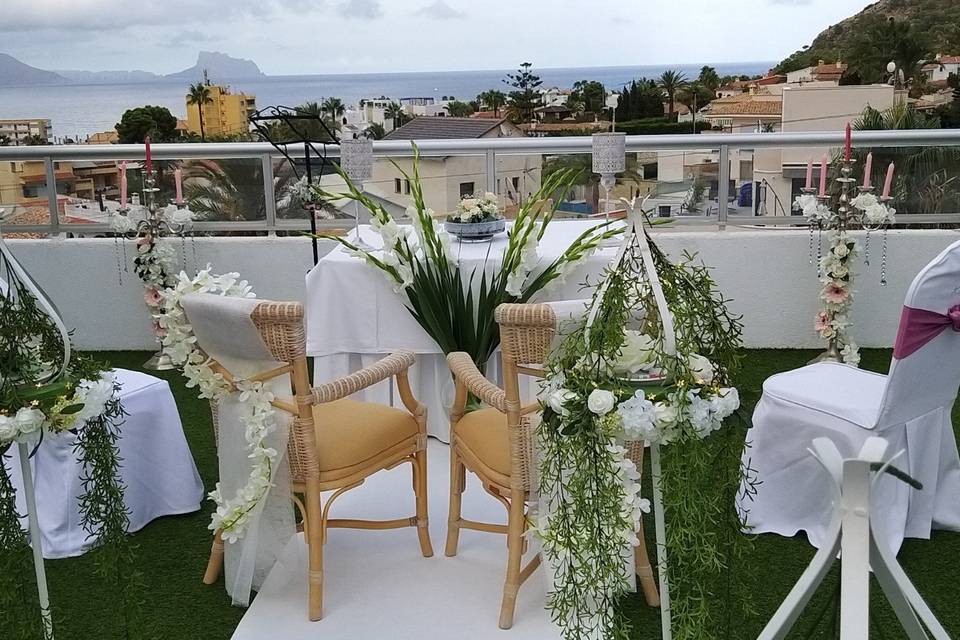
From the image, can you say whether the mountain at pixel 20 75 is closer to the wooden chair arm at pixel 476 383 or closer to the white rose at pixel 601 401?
the wooden chair arm at pixel 476 383

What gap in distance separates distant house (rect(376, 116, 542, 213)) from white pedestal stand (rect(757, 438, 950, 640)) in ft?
11.8

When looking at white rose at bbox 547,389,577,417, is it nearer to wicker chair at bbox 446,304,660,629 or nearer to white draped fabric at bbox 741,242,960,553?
wicker chair at bbox 446,304,660,629

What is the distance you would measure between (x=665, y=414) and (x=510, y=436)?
2.90 feet

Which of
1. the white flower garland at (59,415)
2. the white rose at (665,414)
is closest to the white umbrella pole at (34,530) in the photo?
the white flower garland at (59,415)

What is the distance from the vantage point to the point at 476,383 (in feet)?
8.70

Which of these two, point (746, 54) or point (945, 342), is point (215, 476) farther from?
point (746, 54)

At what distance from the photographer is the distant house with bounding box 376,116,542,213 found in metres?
4.70

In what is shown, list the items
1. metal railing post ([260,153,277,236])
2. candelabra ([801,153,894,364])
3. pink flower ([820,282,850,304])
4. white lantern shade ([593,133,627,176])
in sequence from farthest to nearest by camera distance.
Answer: metal railing post ([260,153,277,236])
pink flower ([820,282,850,304])
candelabra ([801,153,894,364])
white lantern shade ([593,133,627,176])

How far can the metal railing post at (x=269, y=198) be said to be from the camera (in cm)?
516

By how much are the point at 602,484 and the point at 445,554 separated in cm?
132

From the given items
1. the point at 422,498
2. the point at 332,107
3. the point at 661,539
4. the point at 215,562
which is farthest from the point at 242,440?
the point at 332,107

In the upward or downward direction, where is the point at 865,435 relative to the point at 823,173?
downward

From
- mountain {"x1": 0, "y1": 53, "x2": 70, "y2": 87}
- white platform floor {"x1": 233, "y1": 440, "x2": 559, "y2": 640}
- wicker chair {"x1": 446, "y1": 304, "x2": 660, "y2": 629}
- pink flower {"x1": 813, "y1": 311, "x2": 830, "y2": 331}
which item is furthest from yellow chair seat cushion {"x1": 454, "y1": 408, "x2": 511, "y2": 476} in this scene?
mountain {"x1": 0, "y1": 53, "x2": 70, "y2": 87}

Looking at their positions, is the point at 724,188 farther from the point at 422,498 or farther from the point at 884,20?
the point at 884,20
